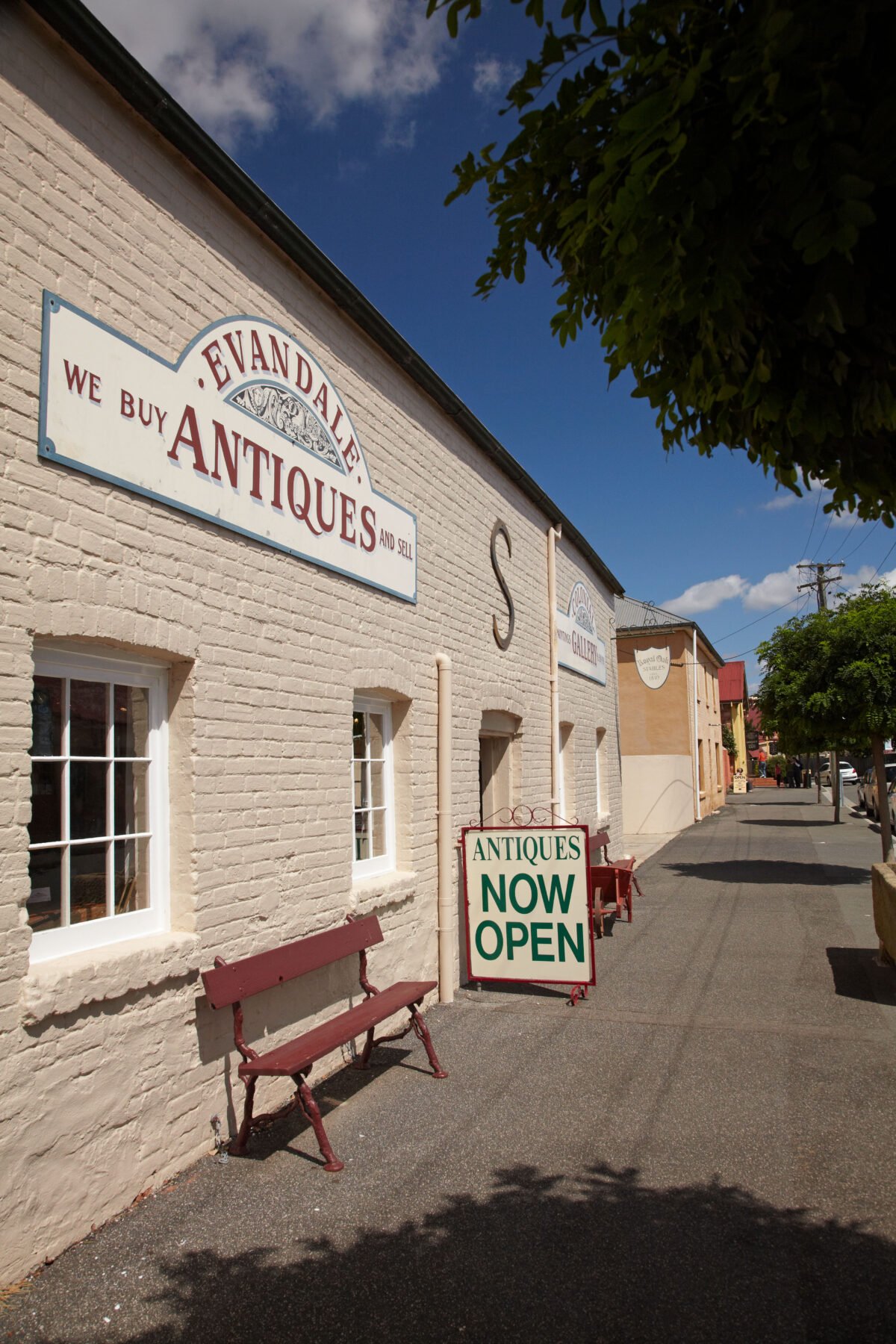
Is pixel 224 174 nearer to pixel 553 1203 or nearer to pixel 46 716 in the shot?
pixel 46 716

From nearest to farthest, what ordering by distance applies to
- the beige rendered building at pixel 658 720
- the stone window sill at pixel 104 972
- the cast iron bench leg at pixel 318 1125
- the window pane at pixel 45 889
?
the stone window sill at pixel 104 972 < the window pane at pixel 45 889 < the cast iron bench leg at pixel 318 1125 < the beige rendered building at pixel 658 720

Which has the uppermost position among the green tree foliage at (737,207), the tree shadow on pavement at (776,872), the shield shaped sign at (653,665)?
the shield shaped sign at (653,665)

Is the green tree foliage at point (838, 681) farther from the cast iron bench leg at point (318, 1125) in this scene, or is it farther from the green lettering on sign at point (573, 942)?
the cast iron bench leg at point (318, 1125)

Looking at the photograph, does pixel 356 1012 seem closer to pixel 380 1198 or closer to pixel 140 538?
pixel 380 1198

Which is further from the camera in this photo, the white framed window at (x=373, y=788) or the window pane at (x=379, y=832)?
the window pane at (x=379, y=832)

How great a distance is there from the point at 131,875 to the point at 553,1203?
2421 millimetres

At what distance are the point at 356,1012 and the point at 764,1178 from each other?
226cm

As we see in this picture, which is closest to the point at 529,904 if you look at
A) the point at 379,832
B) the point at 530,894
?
the point at 530,894

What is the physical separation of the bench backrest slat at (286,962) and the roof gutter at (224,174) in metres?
4.08

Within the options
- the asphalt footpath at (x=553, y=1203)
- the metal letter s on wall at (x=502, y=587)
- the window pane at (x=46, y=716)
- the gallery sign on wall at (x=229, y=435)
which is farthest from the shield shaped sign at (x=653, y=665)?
the window pane at (x=46, y=716)

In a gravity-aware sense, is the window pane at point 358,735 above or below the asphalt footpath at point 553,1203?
above

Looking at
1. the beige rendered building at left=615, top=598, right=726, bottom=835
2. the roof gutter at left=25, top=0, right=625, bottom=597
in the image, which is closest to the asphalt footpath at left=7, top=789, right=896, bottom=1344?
the roof gutter at left=25, top=0, right=625, bottom=597

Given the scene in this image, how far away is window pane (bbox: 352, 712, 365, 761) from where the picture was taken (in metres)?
6.92

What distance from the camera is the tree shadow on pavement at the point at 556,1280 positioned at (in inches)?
128
